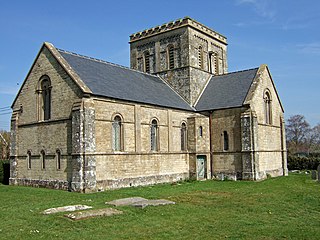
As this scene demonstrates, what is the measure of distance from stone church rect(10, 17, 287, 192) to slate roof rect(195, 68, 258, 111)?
0.13 meters

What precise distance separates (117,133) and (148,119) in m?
3.37

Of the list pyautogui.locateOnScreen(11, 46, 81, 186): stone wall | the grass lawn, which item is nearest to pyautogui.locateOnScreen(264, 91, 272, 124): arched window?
the grass lawn

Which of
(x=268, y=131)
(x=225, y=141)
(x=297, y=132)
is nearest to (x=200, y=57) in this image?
(x=225, y=141)

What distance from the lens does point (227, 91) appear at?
33.1m

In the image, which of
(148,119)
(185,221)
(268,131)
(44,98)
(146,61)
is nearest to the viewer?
(185,221)

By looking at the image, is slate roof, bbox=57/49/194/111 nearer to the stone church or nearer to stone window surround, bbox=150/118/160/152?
the stone church

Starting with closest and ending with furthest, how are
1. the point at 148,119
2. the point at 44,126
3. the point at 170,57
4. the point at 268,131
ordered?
the point at 44,126 < the point at 148,119 < the point at 268,131 < the point at 170,57

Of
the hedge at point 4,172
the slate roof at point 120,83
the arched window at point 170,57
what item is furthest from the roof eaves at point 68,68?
the arched window at point 170,57

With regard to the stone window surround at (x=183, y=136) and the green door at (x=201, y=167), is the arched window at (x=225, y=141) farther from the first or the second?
the stone window surround at (x=183, y=136)

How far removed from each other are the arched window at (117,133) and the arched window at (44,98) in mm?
5082

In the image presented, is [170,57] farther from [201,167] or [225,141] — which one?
[201,167]

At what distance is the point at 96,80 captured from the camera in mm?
24953

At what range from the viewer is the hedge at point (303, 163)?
1689 inches

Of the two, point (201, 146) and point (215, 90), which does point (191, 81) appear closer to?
point (215, 90)
